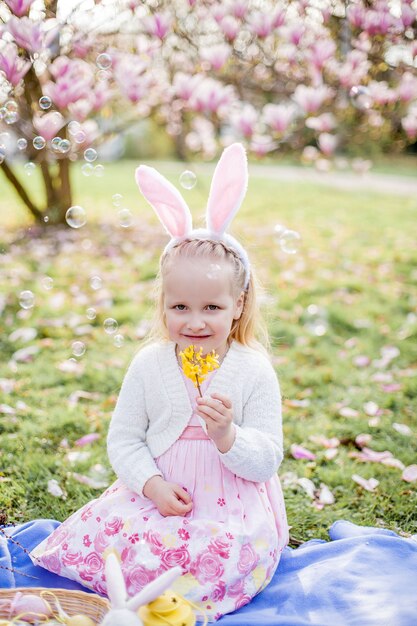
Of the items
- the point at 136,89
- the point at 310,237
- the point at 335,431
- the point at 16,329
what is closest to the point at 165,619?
the point at 335,431

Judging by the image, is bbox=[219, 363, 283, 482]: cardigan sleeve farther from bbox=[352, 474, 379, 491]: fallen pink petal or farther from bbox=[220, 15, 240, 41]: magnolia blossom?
bbox=[220, 15, 240, 41]: magnolia blossom

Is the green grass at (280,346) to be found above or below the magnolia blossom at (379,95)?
below

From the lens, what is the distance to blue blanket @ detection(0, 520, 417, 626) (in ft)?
6.30

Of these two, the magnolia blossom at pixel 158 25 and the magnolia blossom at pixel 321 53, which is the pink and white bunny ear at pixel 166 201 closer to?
the magnolia blossom at pixel 158 25

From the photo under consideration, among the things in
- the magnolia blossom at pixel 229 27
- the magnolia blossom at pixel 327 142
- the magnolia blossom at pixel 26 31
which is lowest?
the magnolia blossom at pixel 327 142

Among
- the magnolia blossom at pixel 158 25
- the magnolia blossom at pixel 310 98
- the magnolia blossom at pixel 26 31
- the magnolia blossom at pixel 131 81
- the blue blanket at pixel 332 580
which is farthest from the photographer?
the magnolia blossom at pixel 310 98

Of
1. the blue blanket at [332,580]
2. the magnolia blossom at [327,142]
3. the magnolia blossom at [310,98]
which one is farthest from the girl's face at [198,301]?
the magnolia blossom at [327,142]

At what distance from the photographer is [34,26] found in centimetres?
236

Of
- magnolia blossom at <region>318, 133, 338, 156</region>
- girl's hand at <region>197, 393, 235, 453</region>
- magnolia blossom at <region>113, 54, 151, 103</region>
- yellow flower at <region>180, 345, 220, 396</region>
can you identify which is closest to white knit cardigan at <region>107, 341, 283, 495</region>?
girl's hand at <region>197, 393, 235, 453</region>

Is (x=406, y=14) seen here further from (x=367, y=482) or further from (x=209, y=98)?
(x=367, y=482)

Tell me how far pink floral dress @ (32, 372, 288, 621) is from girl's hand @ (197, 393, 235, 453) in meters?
0.23

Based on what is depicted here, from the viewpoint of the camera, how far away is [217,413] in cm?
184

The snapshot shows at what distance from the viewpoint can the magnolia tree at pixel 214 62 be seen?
Result: 2.84 meters

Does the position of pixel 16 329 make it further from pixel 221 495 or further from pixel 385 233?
pixel 385 233
